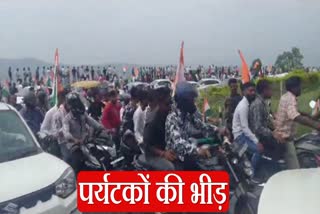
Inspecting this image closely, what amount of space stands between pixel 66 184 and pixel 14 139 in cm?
46

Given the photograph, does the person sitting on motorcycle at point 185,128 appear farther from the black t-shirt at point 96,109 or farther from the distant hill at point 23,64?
the black t-shirt at point 96,109

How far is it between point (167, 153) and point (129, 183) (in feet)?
1.09

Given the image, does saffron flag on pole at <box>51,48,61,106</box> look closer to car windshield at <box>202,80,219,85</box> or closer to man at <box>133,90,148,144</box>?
Result: man at <box>133,90,148,144</box>

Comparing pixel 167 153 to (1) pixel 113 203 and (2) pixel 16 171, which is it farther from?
(2) pixel 16 171

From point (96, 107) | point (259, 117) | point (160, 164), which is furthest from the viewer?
point (96, 107)

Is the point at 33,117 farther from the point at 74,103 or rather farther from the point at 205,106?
the point at 205,106

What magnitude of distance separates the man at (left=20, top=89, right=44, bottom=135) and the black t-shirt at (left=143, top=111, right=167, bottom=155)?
0.76m

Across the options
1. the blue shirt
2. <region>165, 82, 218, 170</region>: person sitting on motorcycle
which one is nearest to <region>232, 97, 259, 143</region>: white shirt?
<region>165, 82, 218, 170</region>: person sitting on motorcycle

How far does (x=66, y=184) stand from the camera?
148 inches

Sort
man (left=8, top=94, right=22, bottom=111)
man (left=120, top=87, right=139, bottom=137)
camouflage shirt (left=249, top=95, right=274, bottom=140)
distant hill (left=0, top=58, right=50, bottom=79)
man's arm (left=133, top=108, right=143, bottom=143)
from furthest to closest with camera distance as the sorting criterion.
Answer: man (left=120, top=87, right=139, bottom=137)
man's arm (left=133, top=108, right=143, bottom=143)
camouflage shirt (left=249, top=95, right=274, bottom=140)
man (left=8, top=94, right=22, bottom=111)
distant hill (left=0, top=58, right=50, bottom=79)

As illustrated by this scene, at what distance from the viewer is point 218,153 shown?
4113 millimetres

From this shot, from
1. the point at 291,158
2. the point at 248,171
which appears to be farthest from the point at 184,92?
the point at 291,158

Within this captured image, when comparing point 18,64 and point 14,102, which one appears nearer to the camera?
point 18,64

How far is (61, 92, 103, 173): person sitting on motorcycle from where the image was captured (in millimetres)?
4048
